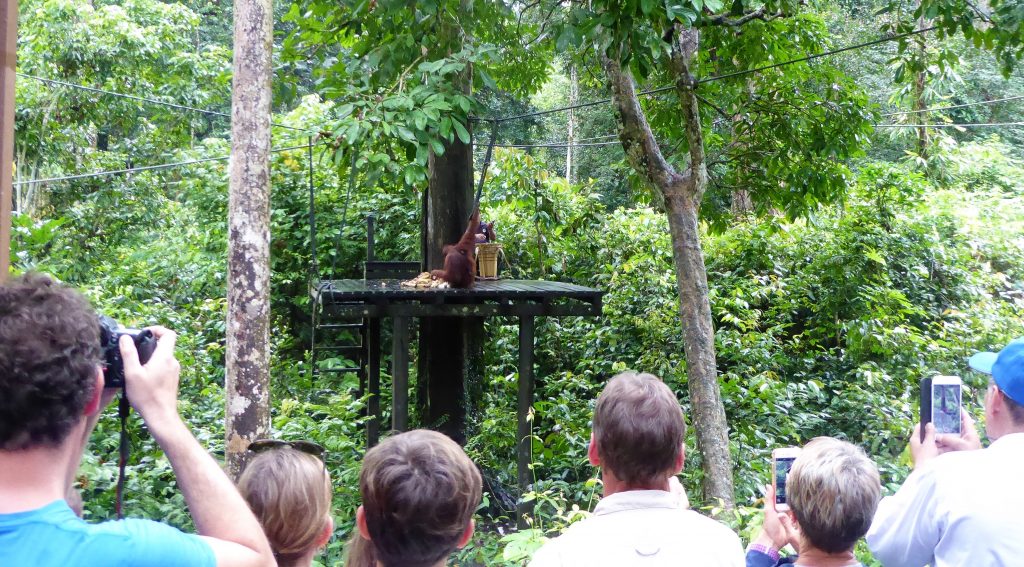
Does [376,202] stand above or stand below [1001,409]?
above

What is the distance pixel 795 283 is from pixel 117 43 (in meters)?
9.11

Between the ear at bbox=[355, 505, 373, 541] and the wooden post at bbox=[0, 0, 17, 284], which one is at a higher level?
the wooden post at bbox=[0, 0, 17, 284]

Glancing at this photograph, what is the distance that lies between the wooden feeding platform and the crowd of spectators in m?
4.33

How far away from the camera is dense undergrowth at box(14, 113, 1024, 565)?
8.02 meters

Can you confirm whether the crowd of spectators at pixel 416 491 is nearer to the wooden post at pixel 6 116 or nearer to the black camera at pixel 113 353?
the black camera at pixel 113 353

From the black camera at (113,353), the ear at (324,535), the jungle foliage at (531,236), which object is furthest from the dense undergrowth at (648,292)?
the black camera at (113,353)

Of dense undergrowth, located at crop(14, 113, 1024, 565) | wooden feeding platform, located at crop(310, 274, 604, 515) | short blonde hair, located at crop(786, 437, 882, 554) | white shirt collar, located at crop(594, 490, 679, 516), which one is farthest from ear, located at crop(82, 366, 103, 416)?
dense undergrowth, located at crop(14, 113, 1024, 565)

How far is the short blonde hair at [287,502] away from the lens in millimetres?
1628

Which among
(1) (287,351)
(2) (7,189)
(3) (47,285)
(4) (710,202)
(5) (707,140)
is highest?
(5) (707,140)

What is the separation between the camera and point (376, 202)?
10617 millimetres

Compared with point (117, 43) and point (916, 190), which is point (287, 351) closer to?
point (117, 43)

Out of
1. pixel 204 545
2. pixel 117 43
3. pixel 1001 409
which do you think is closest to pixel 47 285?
pixel 204 545

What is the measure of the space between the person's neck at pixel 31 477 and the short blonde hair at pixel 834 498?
1.48m

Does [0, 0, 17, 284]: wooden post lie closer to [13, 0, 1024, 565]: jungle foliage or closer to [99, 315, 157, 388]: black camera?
[99, 315, 157, 388]: black camera
